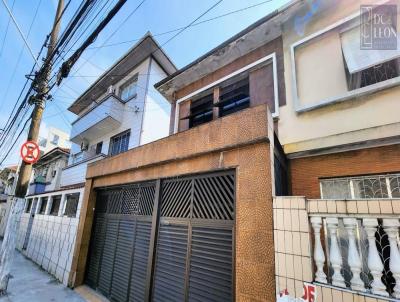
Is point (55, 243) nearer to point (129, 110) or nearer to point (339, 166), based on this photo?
point (129, 110)

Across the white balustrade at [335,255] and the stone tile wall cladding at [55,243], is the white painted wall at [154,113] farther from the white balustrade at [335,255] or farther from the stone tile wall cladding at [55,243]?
the white balustrade at [335,255]

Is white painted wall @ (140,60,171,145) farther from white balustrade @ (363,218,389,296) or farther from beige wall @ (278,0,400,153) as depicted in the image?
white balustrade @ (363,218,389,296)

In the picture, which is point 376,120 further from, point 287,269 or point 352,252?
point 287,269

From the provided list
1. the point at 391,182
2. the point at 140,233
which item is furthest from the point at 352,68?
the point at 140,233

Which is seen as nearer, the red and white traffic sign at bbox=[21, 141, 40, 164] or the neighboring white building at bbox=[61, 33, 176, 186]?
the red and white traffic sign at bbox=[21, 141, 40, 164]

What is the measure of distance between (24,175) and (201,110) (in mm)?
6086

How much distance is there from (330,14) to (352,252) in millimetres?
5366

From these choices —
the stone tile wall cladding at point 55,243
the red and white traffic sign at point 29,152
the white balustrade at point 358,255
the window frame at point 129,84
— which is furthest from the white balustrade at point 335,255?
the window frame at point 129,84

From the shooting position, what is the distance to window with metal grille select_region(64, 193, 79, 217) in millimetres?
8864

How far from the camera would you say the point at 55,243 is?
28.7 ft

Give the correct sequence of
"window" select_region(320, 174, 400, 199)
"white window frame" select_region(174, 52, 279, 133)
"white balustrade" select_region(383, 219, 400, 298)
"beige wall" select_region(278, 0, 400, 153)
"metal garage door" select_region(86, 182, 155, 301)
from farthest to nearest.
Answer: "white window frame" select_region(174, 52, 279, 133) → "metal garage door" select_region(86, 182, 155, 301) → "beige wall" select_region(278, 0, 400, 153) → "window" select_region(320, 174, 400, 199) → "white balustrade" select_region(383, 219, 400, 298)

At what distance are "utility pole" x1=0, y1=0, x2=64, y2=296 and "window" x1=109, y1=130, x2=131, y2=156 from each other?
371cm

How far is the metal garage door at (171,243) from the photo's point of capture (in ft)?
12.0
